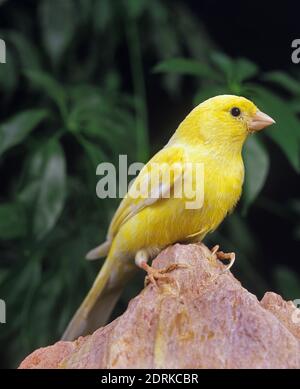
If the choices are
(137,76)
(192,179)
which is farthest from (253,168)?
(137,76)

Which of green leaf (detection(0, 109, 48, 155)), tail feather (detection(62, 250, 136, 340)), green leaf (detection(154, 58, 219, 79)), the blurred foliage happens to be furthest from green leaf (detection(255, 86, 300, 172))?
green leaf (detection(0, 109, 48, 155))

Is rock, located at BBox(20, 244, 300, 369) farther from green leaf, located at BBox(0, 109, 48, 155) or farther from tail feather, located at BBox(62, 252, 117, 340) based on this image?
green leaf, located at BBox(0, 109, 48, 155)

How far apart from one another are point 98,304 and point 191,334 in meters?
0.96

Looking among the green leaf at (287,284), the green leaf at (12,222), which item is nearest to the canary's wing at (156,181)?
the green leaf at (12,222)

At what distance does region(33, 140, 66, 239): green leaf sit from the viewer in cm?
319

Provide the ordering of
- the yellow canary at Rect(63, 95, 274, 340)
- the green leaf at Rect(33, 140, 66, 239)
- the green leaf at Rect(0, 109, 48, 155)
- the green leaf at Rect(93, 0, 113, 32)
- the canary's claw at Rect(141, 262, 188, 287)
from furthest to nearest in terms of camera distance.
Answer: the green leaf at Rect(93, 0, 113, 32)
the green leaf at Rect(0, 109, 48, 155)
the green leaf at Rect(33, 140, 66, 239)
the yellow canary at Rect(63, 95, 274, 340)
the canary's claw at Rect(141, 262, 188, 287)

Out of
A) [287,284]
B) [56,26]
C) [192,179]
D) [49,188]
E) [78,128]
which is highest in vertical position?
[56,26]

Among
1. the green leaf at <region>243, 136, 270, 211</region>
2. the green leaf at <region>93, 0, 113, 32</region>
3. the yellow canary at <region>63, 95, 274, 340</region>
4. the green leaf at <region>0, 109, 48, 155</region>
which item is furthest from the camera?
the green leaf at <region>93, 0, 113, 32</region>

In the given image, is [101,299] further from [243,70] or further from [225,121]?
[243,70]

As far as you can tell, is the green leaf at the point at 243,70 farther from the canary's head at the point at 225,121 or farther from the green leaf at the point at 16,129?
the green leaf at the point at 16,129

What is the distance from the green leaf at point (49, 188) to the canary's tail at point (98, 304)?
350 mm

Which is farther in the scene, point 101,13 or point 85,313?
point 101,13

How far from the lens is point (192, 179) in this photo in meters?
2.64

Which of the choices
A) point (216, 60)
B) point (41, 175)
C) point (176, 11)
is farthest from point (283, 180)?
point (41, 175)
